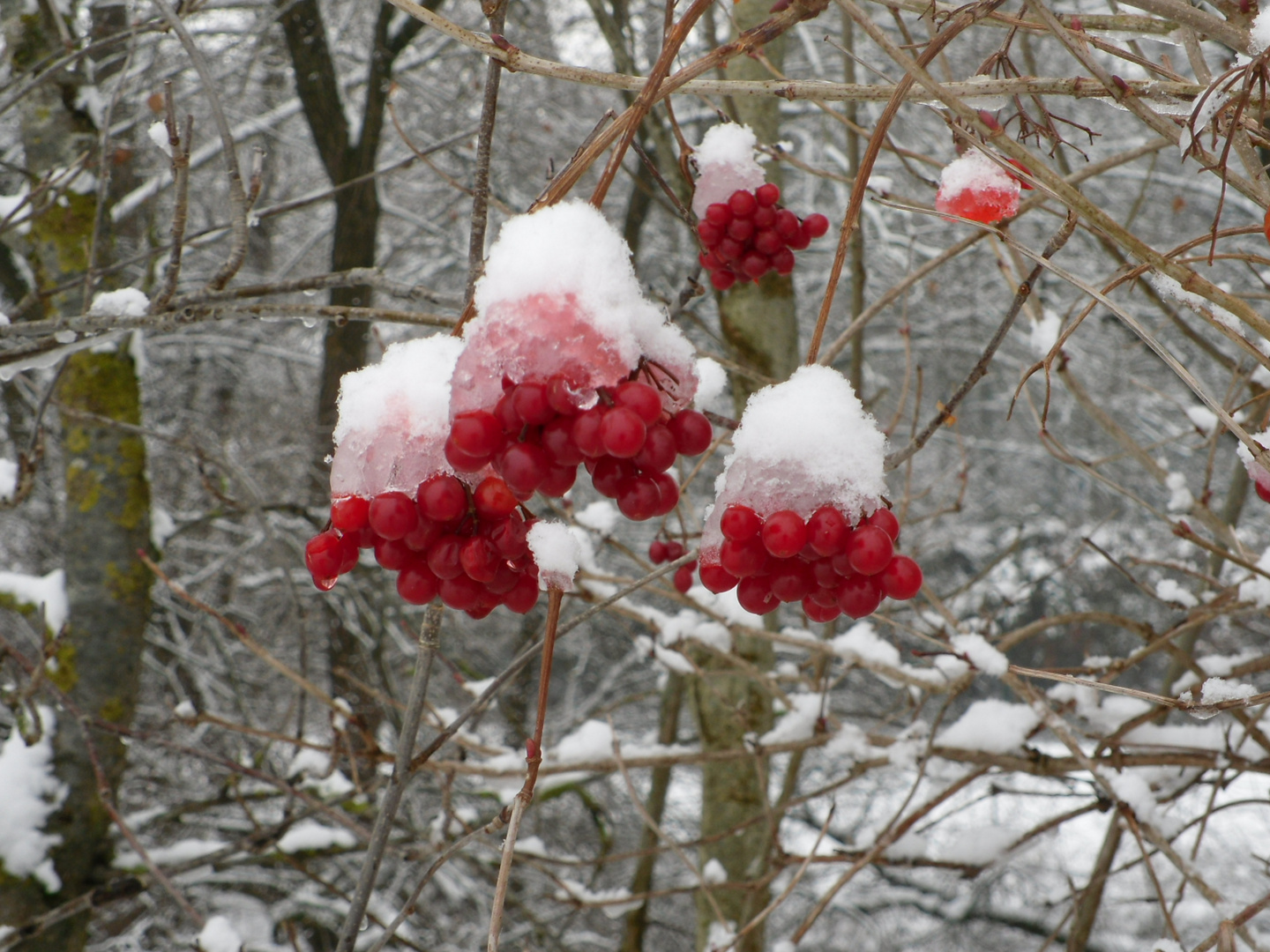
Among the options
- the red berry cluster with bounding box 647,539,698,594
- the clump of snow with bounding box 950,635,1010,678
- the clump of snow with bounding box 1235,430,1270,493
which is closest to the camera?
the clump of snow with bounding box 1235,430,1270,493

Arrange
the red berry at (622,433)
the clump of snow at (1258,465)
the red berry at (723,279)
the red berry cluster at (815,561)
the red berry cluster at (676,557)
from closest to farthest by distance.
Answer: the red berry at (622,433), the red berry cluster at (815,561), the clump of snow at (1258,465), the red berry at (723,279), the red berry cluster at (676,557)

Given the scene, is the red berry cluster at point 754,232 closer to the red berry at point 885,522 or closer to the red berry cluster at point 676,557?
the red berry cluster at point 676,557

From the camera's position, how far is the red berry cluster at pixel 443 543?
2.53 feet

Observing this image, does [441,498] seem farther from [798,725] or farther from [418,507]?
[798,725]

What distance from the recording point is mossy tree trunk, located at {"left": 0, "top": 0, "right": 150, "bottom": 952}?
2877 millimetres

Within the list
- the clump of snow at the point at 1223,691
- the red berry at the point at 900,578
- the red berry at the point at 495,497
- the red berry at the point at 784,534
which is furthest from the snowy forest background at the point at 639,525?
the red berry at the point at 495,497

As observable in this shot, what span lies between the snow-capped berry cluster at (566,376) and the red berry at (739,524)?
0.19 ft

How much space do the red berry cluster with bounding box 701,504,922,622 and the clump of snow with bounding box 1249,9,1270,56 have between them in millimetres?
516

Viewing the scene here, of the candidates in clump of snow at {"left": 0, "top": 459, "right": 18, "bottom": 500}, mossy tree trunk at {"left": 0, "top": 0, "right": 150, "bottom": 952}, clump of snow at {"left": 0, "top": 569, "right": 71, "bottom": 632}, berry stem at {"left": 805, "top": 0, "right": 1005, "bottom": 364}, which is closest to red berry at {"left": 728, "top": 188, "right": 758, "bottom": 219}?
berry stem at {"left": 805, "top": 0, "right": 1005, "bottom": 364}

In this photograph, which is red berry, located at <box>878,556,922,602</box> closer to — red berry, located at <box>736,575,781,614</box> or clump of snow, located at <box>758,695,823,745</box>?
red berry, located at <box>736,575,781,614</box>

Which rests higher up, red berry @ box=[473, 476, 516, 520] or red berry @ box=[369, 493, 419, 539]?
red berry @ box=[473, 476, 516, 520]

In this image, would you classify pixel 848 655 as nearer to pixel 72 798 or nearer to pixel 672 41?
pixel 672 41

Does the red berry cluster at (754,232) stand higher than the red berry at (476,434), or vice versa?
the red berry cluster at (754,232)

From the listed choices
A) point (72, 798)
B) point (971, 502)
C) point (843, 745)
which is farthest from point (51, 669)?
point (971, 502)
